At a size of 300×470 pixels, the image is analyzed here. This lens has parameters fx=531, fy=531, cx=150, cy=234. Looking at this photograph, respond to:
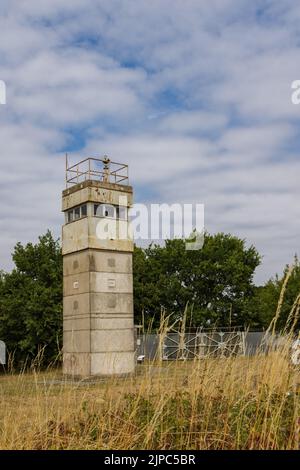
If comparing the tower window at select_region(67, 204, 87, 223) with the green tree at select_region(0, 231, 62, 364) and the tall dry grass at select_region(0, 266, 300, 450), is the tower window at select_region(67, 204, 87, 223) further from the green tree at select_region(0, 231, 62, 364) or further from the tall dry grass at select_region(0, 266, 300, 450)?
the tall dry grass at select_region(0, 266, 300, 450)

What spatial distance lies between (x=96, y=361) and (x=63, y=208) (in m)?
7.94

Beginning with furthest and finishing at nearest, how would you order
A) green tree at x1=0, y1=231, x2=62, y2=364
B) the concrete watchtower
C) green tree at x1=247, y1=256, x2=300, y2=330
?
green tree at x1=247, y1=256, x2=300, y2=330
green tree at x1=0, y1=231, x2=62, y2=364
the concrete watchtower

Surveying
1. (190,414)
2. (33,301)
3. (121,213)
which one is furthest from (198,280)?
(190,414)

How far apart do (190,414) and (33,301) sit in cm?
2913

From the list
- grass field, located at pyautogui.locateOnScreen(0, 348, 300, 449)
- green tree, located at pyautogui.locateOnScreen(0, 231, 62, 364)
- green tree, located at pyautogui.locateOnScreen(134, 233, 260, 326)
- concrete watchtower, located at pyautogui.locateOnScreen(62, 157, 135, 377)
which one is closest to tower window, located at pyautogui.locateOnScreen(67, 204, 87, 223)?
concrete watchtower, located at pyautogui.locateOnScreen(62, 157, 135, 377)

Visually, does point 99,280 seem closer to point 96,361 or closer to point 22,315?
point 96,361

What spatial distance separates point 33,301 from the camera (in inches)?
1334

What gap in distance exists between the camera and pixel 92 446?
5.45 meters

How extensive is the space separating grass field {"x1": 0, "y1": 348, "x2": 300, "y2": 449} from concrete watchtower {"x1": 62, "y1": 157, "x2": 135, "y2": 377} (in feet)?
57.5

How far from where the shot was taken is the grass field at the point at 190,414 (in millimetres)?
5324

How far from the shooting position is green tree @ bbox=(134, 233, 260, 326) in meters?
47.9

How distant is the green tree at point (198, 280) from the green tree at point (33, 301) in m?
12.0

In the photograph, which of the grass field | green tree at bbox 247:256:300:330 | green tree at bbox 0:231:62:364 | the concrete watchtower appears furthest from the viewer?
green tree at bbox 247:256:300:330

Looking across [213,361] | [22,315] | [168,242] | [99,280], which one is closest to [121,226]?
[99,280]
